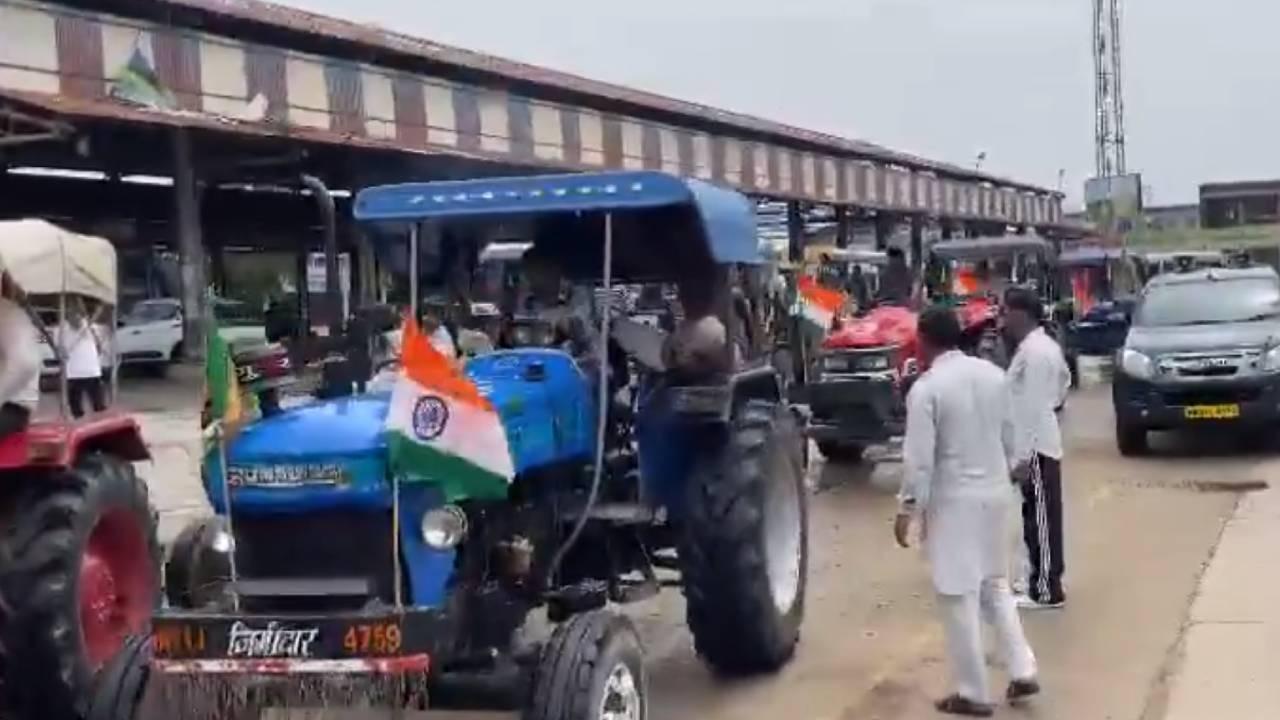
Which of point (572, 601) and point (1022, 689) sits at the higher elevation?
point (572, 601)

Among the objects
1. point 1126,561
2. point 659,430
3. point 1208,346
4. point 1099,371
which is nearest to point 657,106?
point 1099,371

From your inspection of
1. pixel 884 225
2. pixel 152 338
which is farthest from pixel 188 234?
pixel 884 225

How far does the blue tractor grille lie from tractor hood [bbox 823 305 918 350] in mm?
8854

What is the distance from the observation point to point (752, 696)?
280 inches

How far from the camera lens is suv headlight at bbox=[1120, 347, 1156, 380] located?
47.6 ft

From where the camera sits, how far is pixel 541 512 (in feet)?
20.7

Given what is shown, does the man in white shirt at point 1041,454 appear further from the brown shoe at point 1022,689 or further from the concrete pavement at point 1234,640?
the brown shoe at point 1022,689

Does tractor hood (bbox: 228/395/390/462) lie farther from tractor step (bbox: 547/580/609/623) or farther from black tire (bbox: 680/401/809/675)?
black tire (bbox: 680/401/809/675)

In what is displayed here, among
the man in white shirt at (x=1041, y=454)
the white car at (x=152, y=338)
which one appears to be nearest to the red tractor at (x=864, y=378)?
the man in white shirt at (x=1041, y=454)

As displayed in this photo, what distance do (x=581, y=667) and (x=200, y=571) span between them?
4.58ft

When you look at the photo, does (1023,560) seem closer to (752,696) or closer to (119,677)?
(752,696)

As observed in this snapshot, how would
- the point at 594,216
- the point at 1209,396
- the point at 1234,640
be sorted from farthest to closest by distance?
the point at 1209,396 → the point at 1234,640 → the point at 594,216

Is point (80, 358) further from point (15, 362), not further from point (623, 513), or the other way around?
point (623, 513)

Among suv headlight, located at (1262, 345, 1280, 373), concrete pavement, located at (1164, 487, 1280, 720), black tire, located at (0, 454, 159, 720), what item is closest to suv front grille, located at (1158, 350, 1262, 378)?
suv headlight, located at (1262, 345, 1280, 373)
